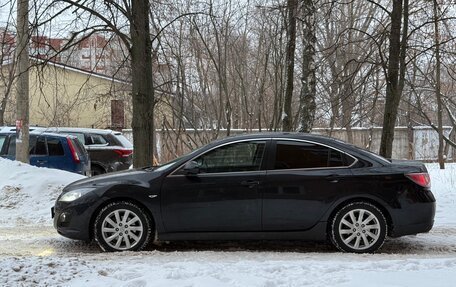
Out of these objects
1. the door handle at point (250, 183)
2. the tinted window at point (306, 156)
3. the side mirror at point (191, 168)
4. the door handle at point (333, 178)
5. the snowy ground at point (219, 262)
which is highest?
the tinted window at point (306, 156)

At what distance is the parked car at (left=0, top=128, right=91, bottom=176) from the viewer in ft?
43.2

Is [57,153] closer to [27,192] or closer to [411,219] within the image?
[27,192]

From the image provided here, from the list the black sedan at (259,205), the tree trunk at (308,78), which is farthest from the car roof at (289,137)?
the tree trunk at (308,78)

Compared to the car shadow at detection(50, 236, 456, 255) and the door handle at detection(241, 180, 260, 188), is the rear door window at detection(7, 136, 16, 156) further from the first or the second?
the door handle at detection(241, 180, 260, 188)

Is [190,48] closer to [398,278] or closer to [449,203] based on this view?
[449,203]

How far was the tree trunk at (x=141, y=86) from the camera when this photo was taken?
397 inches

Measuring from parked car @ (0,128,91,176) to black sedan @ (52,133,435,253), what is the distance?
6995 mm

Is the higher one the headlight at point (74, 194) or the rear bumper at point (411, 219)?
the headlight at point (74, 194)

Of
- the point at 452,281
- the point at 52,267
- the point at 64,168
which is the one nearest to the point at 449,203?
the point at 452,281

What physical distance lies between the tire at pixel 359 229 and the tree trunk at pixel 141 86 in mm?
4973

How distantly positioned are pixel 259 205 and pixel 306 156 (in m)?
0.87

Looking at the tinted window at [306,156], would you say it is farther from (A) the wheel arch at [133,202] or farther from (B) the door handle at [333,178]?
(A) the wheel arch at [133,202]

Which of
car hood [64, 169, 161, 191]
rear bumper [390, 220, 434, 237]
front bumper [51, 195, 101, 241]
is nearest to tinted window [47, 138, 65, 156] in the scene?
car hood [64, 169, 161, 191]

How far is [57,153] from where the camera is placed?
13.4 m
